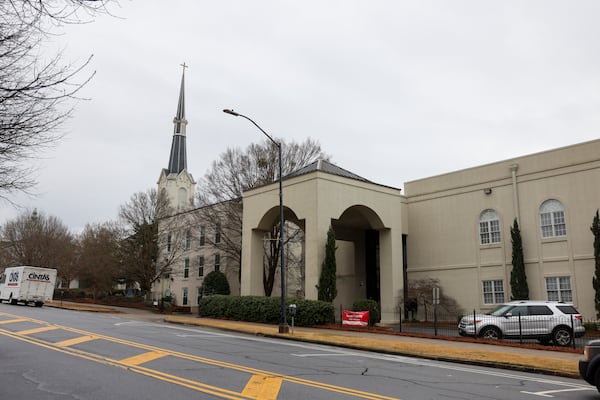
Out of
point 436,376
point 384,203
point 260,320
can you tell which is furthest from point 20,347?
point 384,203

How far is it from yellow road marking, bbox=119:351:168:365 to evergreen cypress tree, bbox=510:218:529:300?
22.1 m

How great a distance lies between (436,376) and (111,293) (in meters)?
53.0

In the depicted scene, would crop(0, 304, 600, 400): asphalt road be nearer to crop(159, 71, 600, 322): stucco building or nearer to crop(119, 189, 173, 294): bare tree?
crop(159, 71, 600, 322): stucco building

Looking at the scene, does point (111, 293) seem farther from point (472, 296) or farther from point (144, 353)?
point (144, 353)

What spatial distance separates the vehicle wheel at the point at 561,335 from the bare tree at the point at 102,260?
36789mm

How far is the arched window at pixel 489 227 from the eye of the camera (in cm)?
3117

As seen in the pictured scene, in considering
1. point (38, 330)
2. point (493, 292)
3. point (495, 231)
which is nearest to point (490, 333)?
point (493, 292)

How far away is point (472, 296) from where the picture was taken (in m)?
31.4

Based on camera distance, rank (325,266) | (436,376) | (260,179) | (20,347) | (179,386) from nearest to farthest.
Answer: (179,386) < (436,376) < (20,347) < (325,266) < (260,179)

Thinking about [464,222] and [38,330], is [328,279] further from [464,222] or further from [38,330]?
[38,330]

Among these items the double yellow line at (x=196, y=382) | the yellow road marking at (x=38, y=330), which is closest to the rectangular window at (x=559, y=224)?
the double yellow line at (x=196, y=382)

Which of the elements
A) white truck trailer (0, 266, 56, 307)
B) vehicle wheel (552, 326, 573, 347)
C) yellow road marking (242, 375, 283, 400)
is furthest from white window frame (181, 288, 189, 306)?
yellow road marking (242, 375, 283, 400)

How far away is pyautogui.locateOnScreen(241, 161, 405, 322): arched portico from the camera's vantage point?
28469 millimetres

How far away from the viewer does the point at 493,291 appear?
100 feet
